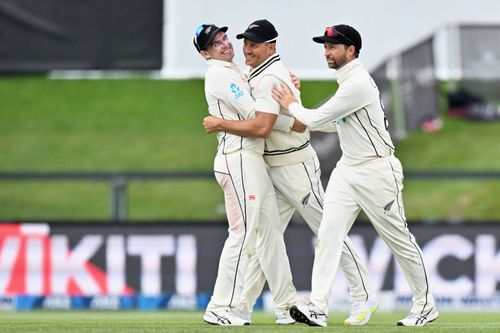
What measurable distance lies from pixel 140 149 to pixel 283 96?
15027 mm

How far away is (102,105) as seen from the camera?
84.3ft

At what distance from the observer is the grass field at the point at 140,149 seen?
71.3ft

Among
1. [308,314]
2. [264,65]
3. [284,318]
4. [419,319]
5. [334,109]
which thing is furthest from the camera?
[284,318]

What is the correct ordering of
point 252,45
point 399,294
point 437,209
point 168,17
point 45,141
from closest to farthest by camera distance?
point 252,45
point 399,294
point 168,17
point 437,209
point 45,141

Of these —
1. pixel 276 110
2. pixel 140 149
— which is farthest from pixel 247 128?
pixel 140 149

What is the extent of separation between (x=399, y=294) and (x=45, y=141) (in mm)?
11632

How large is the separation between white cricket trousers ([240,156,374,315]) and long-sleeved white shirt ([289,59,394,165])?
Result: 538mm

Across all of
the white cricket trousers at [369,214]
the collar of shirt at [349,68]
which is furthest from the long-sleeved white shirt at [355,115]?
the white cricket trousers at [369,214]

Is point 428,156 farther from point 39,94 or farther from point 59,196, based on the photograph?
point 39,94

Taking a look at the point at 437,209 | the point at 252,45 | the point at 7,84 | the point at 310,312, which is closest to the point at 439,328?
the point at 310,312

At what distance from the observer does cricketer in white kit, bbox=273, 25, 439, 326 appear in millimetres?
9273

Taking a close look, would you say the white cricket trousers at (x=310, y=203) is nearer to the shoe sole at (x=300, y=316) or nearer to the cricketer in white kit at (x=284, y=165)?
the cricketer in white kit at (x=284, y=165)

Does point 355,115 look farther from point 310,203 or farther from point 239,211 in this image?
point 239,211

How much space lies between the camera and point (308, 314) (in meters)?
9.14
